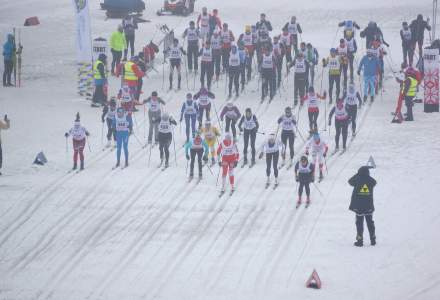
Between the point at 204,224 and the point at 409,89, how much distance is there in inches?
405

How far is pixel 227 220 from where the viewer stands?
85.6ft

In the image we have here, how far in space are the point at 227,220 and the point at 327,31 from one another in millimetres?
21654

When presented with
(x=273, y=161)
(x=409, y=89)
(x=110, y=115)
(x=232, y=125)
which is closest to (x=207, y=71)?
(x=232, y=125)

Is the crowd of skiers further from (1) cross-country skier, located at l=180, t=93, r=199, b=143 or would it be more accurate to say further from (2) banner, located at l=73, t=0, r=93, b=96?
(2) banner, located at l=73, t=0, r=93, b=96

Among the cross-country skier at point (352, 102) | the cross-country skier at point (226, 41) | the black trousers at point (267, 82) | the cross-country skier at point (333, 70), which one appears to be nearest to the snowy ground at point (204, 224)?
the black trousers at point (267, 82)

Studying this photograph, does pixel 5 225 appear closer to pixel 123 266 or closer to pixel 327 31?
pixel 123 266

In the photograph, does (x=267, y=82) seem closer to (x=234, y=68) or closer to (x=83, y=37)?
(x=234, y=68)

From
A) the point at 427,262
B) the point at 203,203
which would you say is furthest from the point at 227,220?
Answer: the point at 427,262

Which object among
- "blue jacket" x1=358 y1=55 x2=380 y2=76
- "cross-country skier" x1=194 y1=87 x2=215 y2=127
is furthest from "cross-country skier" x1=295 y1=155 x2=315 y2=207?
"blue jacket" x1=358 y1=55 x2=380 y2=76

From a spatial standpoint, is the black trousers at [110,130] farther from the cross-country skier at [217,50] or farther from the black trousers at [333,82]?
the black trousers at [333,82]

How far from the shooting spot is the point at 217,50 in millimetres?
37656

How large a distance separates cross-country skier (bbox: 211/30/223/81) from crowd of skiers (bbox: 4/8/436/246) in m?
0.03

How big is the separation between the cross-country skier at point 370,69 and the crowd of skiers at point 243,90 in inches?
1.2

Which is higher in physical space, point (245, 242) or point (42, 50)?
point (42, 50)
